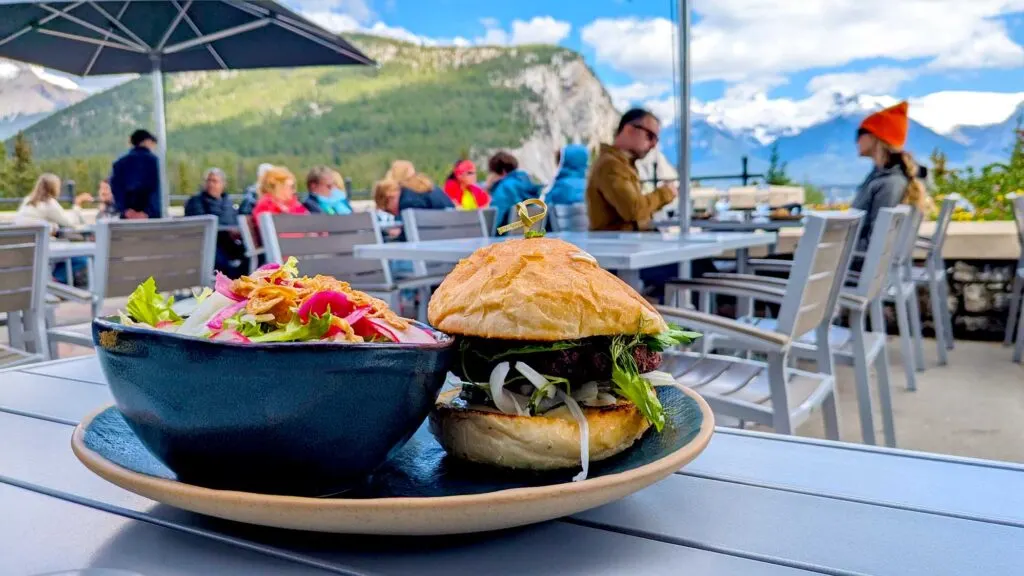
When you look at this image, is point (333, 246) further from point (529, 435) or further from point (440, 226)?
point (529, 435)

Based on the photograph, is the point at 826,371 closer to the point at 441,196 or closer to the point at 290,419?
the point at 290,419

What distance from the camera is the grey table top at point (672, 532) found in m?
0.52

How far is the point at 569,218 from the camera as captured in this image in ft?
16.1

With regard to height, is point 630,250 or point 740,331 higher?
point 630,250

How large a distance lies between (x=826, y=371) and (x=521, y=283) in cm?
204

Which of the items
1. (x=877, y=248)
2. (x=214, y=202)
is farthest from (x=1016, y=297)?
(x=214, y=202)

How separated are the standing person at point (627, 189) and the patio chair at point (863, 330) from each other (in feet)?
3.80

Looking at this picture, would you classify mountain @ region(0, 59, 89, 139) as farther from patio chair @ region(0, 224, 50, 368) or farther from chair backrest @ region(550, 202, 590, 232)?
patio chair @ region(0, 224, 50, 368)

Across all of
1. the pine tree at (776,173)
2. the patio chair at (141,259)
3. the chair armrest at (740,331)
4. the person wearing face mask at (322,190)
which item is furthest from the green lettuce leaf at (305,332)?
the pine tree at (776,173)

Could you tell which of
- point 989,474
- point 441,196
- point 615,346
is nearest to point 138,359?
point 615,346

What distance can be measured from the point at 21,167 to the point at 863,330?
10085 mm

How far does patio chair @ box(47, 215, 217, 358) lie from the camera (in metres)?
2.92

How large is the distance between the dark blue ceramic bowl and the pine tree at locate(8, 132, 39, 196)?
1044 cm

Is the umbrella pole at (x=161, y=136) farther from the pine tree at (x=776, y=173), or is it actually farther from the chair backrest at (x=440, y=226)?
the pine tree at (x=776, y=173)
